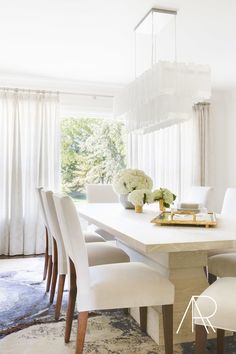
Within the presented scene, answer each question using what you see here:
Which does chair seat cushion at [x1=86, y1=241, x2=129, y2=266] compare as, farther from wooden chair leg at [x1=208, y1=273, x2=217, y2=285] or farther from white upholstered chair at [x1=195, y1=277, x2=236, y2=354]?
white upholstered chair at [x1=195, y1=277, x2=236, y2=354]

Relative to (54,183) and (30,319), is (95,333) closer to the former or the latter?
(30,319)

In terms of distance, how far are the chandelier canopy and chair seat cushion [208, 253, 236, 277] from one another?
1.19m

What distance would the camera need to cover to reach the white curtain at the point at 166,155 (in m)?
5.75

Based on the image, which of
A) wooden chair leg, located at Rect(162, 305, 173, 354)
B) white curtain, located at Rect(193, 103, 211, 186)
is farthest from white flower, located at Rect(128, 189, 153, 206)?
white curtain, located at Rect(193, 103, 211, 186)

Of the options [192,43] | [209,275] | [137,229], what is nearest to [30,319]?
[137,229]

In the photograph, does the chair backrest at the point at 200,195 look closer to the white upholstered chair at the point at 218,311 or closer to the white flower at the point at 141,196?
the white flower at the point at 141,196

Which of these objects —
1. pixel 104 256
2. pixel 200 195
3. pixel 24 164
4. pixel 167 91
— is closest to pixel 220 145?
pixel 200 195

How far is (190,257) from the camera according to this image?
2.30 m

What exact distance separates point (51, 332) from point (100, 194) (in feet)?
7.43

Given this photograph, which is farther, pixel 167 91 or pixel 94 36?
pixel 94 36

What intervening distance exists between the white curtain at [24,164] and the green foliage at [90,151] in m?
0.69

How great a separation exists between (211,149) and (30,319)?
4298 mm

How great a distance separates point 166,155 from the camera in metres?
5.88

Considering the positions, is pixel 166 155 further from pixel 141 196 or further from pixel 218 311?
pixel 218 311
